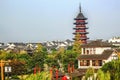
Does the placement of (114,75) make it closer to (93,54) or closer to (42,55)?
(93,54)

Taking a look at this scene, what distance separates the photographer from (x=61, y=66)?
7500 centimetres

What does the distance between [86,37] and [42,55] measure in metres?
33.5

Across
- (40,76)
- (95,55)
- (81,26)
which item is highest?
(81,26)

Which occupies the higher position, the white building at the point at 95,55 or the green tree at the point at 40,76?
the green tree at the point at 40,76

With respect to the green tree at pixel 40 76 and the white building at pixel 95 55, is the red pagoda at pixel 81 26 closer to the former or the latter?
the white building at pixel 95 55

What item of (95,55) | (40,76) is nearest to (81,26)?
(95,55)

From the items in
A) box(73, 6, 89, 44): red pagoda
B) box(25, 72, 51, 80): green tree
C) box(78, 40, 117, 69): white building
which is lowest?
box(78, 40, 117, 69): white building

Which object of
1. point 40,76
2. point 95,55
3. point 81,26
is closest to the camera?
point 40,76

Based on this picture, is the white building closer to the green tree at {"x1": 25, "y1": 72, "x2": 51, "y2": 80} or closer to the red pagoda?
the green tree at {"x1": 25, "y1": 72, "x2": 51, "y2": 80}

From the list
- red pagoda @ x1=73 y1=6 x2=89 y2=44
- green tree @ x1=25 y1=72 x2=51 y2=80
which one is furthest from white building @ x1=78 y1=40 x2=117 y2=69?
red pagoda @ x1=73 y1=6 x2=89 y2=44

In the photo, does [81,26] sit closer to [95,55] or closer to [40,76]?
[95,55]

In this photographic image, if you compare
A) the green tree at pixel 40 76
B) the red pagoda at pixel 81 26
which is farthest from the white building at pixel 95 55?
the red pagoda at pixel 81 26

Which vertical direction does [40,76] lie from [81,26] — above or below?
below

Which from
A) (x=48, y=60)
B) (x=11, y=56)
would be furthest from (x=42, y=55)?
(x=11, y=56)
